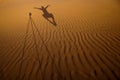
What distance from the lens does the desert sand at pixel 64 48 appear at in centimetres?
423

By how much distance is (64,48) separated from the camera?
5.48 meters

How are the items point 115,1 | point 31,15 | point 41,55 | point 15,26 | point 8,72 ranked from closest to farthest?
point 8,72 → point 41,55 → point 15,26 → point 31,15 → point 115,1

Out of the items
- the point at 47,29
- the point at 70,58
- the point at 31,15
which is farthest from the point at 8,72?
the point at 31,15

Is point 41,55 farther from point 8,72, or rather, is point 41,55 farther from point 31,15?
point 31,15

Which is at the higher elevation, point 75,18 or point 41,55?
point 75,18

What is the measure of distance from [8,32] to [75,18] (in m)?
4.44

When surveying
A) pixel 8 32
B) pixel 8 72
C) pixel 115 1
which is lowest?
pixel 8 72

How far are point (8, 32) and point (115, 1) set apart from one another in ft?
29.8

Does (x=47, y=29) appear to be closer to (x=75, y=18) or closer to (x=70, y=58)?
(x=75, y=18)

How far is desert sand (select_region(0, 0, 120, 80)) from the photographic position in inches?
167

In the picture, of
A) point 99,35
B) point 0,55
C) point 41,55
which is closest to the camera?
point 41,55

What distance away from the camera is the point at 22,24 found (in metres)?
8.84

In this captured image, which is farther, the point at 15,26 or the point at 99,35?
the point at 15,26

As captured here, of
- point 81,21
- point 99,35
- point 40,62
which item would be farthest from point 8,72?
point 81,21
